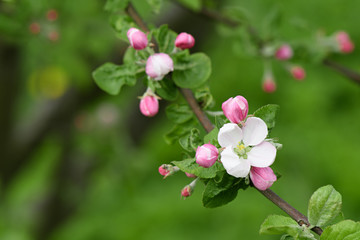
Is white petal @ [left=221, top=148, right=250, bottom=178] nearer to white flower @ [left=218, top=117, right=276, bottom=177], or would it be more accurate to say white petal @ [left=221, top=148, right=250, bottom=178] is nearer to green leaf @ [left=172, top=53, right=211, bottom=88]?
white flower @ [left=218, top=117, right=276, bottom=177]

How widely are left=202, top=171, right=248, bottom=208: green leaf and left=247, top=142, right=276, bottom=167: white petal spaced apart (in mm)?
51

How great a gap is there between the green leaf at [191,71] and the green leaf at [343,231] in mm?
352

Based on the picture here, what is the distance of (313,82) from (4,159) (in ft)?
8.81

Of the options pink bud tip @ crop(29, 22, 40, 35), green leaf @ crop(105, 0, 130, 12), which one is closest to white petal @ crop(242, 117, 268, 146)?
green leaf @ crop(105, 0, 130, 12)

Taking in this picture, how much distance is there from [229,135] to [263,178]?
0.08 meters

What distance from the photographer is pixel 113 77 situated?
0.87m

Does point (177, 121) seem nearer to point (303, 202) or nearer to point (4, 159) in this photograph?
point (4, 159)

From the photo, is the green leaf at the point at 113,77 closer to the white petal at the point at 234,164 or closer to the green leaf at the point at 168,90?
the green leaf at the point at 168,90

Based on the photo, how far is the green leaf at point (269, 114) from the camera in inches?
27.3

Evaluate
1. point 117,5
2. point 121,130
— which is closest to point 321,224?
point 117,5

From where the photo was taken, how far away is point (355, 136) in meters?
3.78

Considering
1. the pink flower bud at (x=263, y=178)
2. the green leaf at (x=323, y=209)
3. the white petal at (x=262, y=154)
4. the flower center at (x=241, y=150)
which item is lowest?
the green leaf at (x=323, y=209)

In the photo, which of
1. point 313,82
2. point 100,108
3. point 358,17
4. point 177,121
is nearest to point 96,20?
point 100,108

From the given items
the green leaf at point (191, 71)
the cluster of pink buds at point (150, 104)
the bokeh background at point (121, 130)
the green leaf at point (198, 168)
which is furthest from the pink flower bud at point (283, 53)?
the green leaf at point (198, 168)
